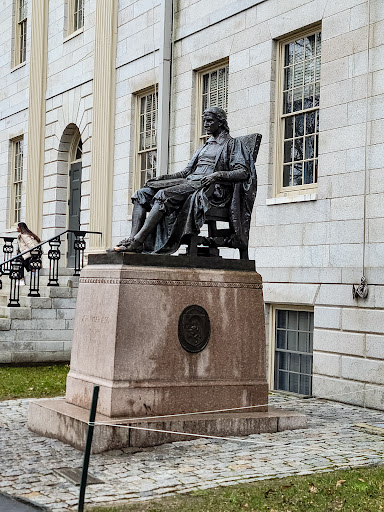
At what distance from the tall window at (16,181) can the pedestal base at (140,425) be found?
14801mm

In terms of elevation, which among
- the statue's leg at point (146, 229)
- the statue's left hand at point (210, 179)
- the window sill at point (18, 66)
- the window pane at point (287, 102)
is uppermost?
the window sill at point (18, 66)

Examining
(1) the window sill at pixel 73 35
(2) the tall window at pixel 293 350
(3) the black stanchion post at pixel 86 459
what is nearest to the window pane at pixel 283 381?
(2) the tall window at pixel 293 350

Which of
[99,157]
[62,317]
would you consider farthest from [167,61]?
[62,317]

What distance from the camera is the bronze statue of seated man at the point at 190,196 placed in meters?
9.45

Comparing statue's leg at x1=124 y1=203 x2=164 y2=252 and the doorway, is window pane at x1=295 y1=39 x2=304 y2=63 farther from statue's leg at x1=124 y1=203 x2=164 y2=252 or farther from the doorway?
the doorway

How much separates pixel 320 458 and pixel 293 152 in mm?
6422

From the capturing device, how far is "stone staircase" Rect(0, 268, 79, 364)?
1598 cm

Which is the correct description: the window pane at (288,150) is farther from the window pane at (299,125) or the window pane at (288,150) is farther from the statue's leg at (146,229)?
the statue's leg at (146,229)

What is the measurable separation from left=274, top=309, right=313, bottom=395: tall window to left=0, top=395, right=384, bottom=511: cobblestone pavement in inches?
120

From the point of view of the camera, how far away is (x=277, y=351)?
1329 cm

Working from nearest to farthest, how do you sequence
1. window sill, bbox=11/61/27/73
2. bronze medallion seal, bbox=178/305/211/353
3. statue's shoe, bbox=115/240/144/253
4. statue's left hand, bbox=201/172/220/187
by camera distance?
bronze medallion seal, bbox=178/305/211/353 → statue's shoe, bbox=115/240/144/253 → statue's left hand, bbox=201/172/220/187 → window sill, bbox=11/61/27/73

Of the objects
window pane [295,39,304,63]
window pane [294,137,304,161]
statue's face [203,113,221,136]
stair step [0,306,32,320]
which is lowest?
stair step [0,306,32,320]

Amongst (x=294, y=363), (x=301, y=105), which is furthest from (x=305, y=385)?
(x=301, y=105)

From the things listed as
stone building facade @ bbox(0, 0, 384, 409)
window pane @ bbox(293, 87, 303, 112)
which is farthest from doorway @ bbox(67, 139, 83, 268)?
window pane @ bbox(293, 87, 303, 112)
